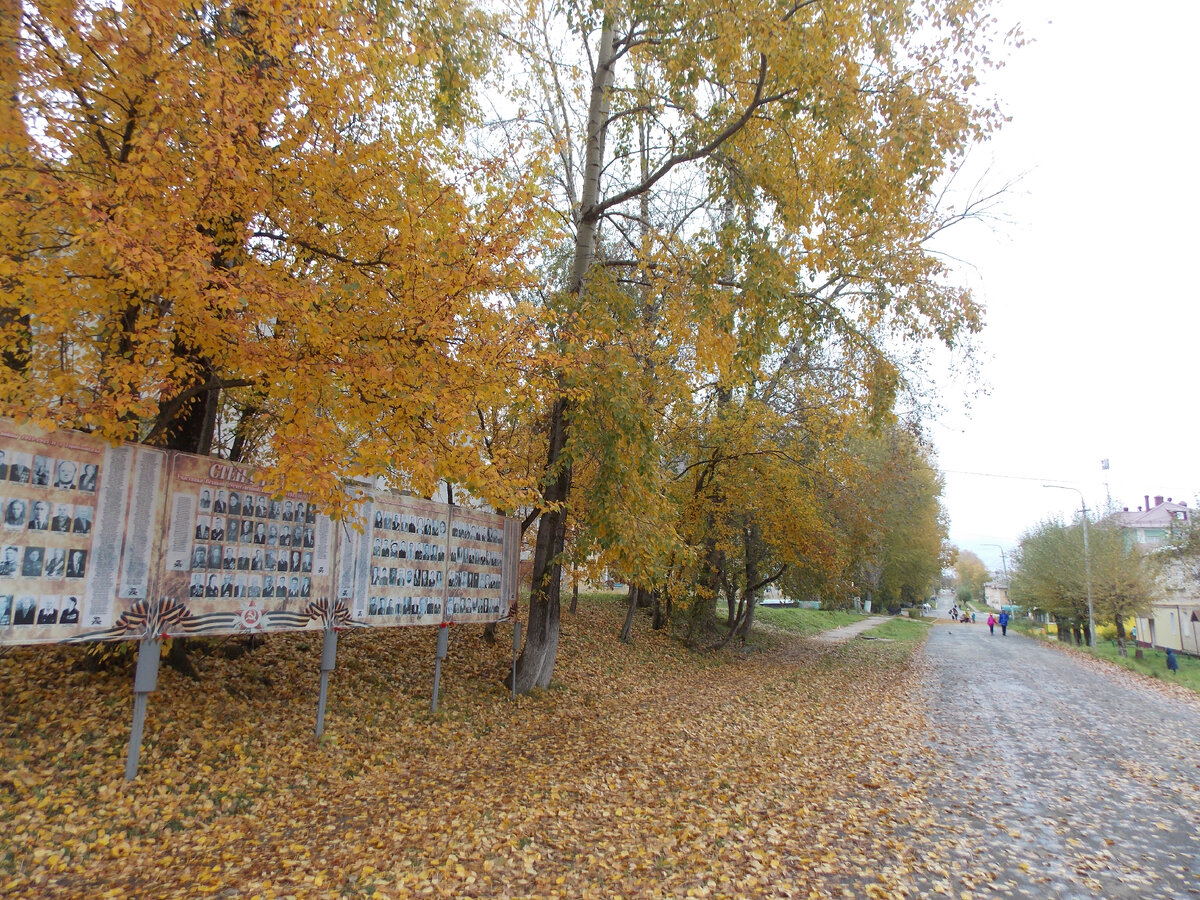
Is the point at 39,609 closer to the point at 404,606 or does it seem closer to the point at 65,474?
the point at 65,474

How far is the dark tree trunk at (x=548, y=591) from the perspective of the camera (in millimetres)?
10203

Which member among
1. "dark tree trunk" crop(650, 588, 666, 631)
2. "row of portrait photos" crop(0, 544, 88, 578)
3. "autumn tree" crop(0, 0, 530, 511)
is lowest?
"dark tree trunk" crop(650, 588, 666, 631)

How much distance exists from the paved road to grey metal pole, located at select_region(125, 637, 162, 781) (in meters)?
5.64

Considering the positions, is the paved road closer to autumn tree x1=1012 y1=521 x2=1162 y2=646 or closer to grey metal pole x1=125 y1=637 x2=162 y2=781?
grey metal pole x1=125 y1=637 x2=162 y2=781

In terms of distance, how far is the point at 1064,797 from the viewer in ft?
23.0

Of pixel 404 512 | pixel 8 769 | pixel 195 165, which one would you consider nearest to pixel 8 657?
pixel 8 769

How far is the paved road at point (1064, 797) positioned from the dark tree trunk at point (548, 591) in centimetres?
538

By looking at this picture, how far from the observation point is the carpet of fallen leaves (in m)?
4.39

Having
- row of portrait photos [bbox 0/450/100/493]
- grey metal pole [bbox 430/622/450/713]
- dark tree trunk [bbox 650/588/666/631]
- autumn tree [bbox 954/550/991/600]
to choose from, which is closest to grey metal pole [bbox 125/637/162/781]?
row of portrait photos [bbox 0/450/100/493]

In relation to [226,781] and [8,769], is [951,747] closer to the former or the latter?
[226,781]

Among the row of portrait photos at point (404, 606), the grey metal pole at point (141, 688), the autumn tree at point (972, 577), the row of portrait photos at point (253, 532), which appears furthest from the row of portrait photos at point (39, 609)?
the autumn tree at point (972, 577)

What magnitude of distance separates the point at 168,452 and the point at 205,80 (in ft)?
9.04

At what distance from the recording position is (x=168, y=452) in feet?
17.4

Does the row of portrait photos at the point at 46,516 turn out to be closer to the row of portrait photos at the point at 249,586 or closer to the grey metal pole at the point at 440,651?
the row of portrait photos at the point at 249,586
